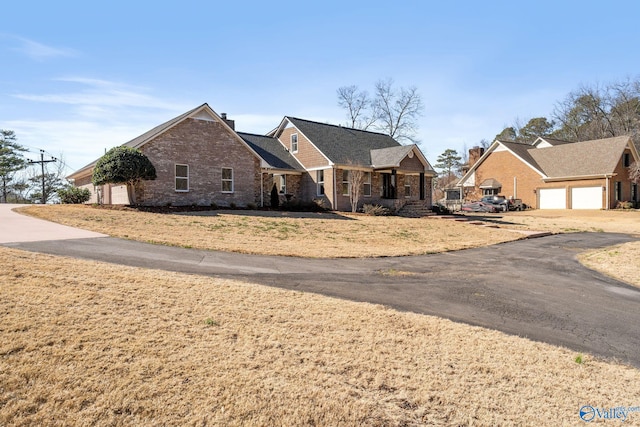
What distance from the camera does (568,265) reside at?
12625 millimetres

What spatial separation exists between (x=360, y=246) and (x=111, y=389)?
464 inches

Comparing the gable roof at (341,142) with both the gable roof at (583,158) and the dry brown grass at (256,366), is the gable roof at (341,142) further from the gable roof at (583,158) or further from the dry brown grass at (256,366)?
the dry brown grass at (256,366)

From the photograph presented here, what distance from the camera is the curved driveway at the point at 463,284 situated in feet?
21.2

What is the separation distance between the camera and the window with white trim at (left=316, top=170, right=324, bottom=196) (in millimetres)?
27125

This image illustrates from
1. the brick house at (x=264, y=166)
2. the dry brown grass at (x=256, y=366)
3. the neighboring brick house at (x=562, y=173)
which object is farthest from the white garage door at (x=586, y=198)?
the dry brown grass at (x=256, y=366)

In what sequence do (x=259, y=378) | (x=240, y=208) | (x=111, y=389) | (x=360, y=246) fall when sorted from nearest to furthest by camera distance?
1. (x=111, y=389)
2. (x=259, y=378)
3. (x=360, y=246)
4. (x=240, y=208)

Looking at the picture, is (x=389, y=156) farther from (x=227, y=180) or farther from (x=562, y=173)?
(x=562, y=173)

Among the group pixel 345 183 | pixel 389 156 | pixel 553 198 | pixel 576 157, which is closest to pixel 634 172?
pixel 576 157

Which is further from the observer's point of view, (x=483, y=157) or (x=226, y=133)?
(x=483, y=157)

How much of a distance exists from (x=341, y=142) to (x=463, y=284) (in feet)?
71.2

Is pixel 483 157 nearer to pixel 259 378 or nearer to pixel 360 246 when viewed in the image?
pixel 360 246

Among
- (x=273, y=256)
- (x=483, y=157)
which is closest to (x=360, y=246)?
(x=273, y=256)

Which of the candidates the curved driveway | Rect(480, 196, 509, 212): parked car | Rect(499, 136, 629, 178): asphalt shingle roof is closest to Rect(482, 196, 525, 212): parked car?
Rect(480, 196, 509, 212): parked car

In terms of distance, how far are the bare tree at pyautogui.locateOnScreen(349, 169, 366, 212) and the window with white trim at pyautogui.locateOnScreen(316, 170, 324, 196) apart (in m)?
1.91
